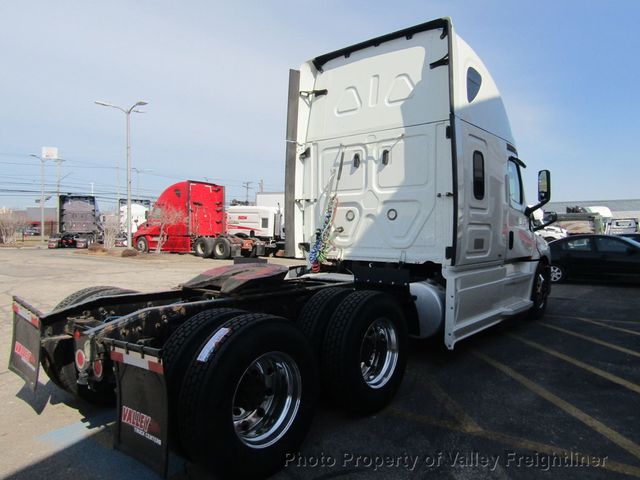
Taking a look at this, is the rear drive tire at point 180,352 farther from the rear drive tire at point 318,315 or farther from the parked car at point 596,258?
the parked car at point 596,258

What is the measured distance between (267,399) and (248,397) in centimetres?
17

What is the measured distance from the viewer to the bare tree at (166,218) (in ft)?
73.8

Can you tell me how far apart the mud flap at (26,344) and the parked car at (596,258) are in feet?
44.1

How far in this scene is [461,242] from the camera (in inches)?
192

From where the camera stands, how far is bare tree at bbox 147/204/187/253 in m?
22.5

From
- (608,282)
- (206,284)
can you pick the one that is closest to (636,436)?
(206,284)

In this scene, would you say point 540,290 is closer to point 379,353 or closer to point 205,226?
point 379,353

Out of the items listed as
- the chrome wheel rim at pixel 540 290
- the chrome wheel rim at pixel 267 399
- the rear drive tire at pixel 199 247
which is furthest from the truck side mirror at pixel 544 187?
the rear drive tire at pixel 199 247

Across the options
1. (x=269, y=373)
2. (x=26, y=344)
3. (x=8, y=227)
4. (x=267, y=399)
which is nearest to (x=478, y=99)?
(x=269, y=373)

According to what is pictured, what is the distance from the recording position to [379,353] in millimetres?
3969

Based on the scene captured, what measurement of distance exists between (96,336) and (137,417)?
648 millimetres

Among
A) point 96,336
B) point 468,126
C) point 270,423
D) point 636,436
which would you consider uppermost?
point 468,126

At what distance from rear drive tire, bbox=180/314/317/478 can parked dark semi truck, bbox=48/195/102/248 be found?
31756mm

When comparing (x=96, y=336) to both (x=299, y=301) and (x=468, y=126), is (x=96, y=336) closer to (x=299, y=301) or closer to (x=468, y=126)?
(x=299, y=301)
